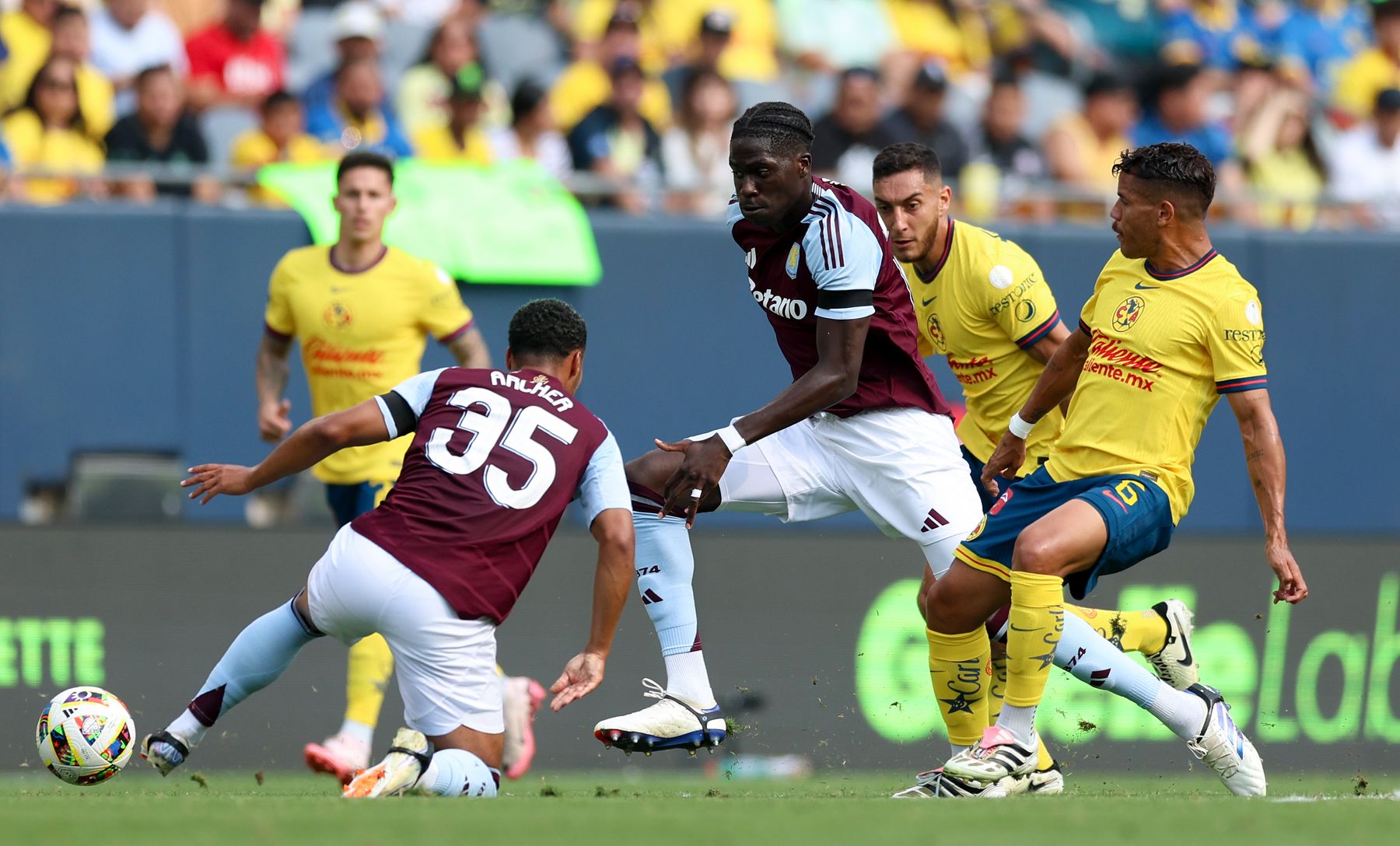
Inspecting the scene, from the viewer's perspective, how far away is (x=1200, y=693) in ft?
22.4

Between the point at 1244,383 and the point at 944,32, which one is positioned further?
the point at 944,32

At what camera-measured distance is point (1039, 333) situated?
7168 millimetres

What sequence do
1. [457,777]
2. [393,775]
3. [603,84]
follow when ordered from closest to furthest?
[393,775], [457,777], [603,84]

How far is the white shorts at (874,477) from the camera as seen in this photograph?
22.3ft

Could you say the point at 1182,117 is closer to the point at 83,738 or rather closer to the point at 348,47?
the point at 348,47

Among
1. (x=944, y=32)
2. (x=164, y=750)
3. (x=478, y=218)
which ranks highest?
(x=944, y=32)

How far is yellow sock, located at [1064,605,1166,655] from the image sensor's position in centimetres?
718

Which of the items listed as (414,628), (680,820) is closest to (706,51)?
(414,628)

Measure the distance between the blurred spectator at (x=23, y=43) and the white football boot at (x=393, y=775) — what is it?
22.2 ft

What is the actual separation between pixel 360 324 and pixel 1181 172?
4060mm

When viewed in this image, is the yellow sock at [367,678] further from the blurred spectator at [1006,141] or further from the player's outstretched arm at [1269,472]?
the blurred spectator at [1006,141]

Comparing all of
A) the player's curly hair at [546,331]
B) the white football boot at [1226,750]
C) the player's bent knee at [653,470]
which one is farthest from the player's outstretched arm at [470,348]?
the white football boot at [1226,750]

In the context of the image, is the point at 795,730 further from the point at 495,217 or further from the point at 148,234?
the point at 148,234

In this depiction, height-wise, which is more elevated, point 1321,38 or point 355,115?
point 1321,38
